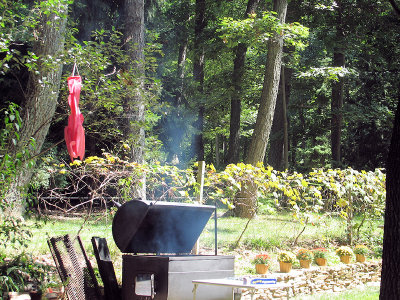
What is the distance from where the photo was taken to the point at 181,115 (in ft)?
59.7

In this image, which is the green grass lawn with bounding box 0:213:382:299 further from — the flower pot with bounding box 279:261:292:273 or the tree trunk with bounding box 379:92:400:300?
the tree trunk with bounding box 379:92:400:300

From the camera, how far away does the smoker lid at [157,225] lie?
505 cm

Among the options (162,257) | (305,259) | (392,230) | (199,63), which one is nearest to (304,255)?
(305,259)

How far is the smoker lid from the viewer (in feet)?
16.6

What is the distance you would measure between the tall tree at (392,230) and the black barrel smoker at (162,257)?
1.84m

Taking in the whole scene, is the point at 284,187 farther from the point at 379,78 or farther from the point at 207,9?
the point at 207,9

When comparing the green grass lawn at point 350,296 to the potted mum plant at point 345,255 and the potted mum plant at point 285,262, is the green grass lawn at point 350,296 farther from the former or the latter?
the potted mum plant at point 345,255

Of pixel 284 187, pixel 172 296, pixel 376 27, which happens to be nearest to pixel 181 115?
pixel 376 27

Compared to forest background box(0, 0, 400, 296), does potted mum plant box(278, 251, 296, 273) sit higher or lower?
lower

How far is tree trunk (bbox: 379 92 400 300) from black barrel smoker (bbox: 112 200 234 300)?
6.05ft

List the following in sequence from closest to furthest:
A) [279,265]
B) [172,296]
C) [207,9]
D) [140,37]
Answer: [172,296] → [279,265] → [140,37] → [207,9]

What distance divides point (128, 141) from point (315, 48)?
13394 millimetres

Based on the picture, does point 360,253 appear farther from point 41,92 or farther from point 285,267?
point 41,92

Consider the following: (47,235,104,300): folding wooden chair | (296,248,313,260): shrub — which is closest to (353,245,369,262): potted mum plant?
(296,248,313,260): shrub
